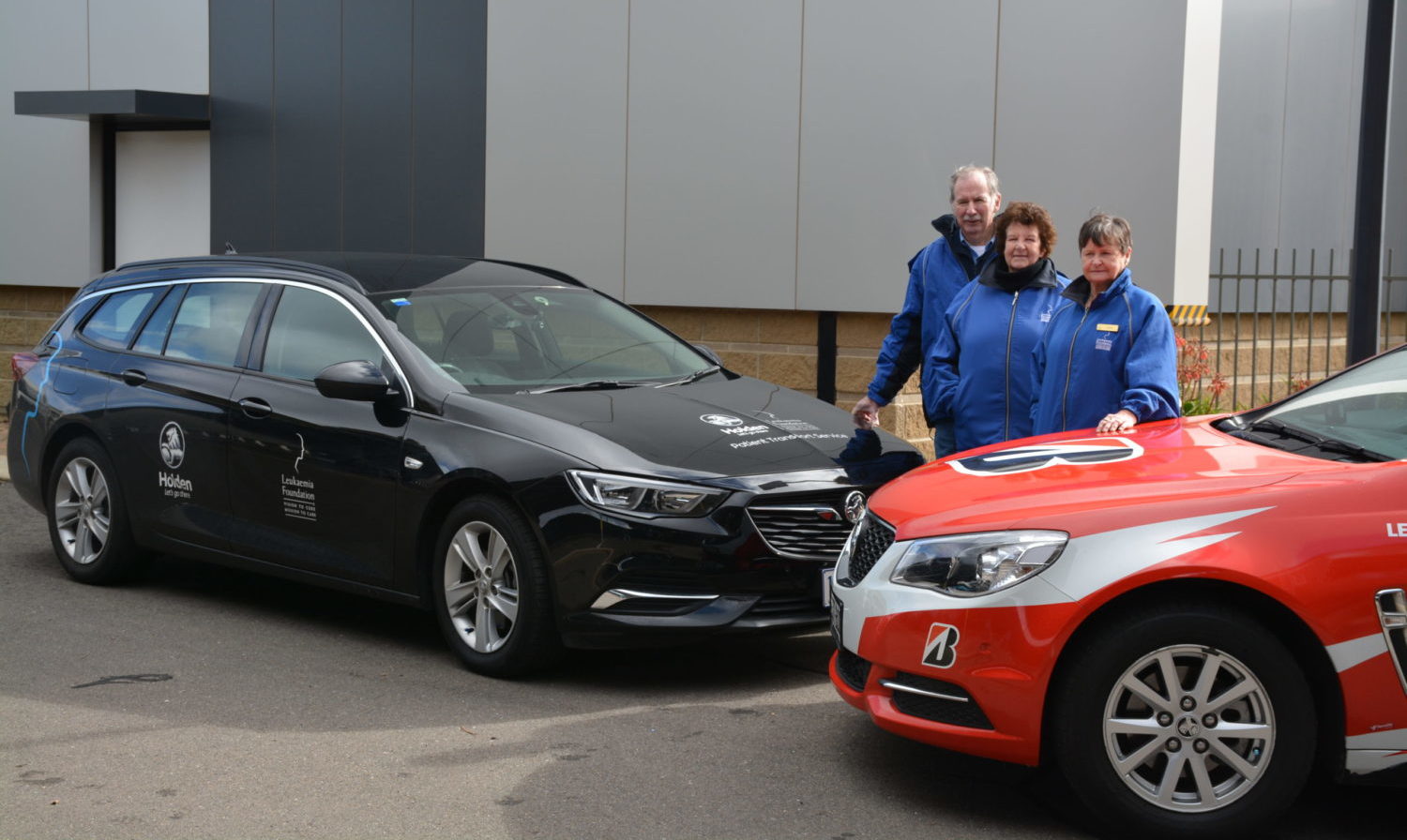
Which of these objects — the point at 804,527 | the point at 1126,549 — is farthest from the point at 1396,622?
the point at 804,527

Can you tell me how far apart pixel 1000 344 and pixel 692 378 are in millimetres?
1458

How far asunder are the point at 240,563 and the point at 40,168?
33.1 ft

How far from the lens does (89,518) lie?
7.55 meters

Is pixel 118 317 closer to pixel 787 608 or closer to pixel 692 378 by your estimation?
pixel 692 378

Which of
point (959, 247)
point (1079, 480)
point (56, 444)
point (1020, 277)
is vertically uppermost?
point (959, 247)

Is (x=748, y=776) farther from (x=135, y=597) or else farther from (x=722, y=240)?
(x=722, y=240)

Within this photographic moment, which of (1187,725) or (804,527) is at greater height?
(804,527)

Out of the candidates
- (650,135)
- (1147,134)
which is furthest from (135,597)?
(1147,134)

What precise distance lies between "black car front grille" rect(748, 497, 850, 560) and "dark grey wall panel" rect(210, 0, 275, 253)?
9507 mm

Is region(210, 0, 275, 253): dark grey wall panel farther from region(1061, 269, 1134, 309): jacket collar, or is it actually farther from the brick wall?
region(1061, 269, 1134, 309): jacket collar

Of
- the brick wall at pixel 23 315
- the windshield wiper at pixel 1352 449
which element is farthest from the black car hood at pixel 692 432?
the brick wall at pixel 23 315

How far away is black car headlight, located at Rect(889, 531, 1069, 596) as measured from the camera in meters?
4.09

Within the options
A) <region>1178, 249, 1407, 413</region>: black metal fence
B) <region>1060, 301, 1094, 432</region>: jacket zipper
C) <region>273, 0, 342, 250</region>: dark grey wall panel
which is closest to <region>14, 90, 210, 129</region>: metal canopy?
<region>273, 0, 342, 250</region>: dark grey wall panel

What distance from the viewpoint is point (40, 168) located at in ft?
49.6
